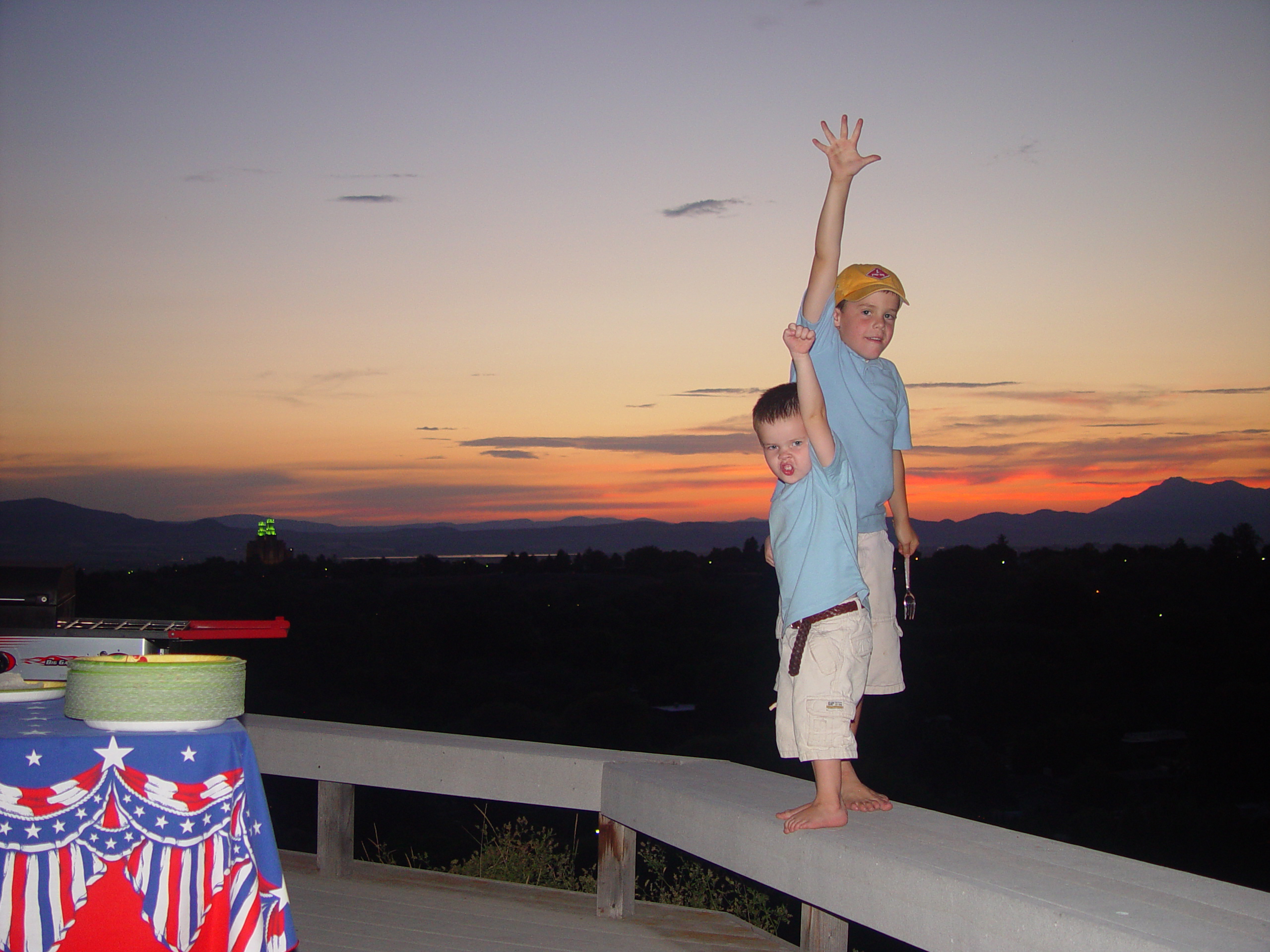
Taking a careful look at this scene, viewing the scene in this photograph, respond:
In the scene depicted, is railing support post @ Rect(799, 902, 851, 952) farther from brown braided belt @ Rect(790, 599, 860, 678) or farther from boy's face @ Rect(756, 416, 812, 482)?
boy's face @ Rect(756, 416, 812, 482)

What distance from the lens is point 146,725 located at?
4.87 feet

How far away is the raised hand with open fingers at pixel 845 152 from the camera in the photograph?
2.25 metres

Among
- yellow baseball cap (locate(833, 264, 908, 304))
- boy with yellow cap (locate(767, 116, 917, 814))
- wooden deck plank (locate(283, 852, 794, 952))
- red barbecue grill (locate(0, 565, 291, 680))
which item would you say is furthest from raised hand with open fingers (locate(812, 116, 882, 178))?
wooden deck plank (locate(283, 852, 794, 952))

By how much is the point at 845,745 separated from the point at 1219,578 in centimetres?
5372

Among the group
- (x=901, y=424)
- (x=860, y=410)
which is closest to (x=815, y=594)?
Result: (x=860, y=410)

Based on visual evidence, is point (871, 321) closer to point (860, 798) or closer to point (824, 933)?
point (860, 798)

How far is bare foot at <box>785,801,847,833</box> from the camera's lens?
2133 millimetres

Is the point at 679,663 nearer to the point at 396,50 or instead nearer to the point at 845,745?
the point at 396,50

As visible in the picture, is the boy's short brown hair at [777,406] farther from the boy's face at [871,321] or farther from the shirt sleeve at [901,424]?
the shirt sleeve at [901,424]

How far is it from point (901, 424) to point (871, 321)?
31 centimetres

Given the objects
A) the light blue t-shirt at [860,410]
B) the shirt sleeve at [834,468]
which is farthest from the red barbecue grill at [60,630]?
the light blue t-shirt at [860,410]

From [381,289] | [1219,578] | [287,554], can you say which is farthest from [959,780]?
[287,554]

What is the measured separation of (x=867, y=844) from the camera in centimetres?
202

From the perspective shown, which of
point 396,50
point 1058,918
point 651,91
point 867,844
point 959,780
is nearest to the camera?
point 1058,918
